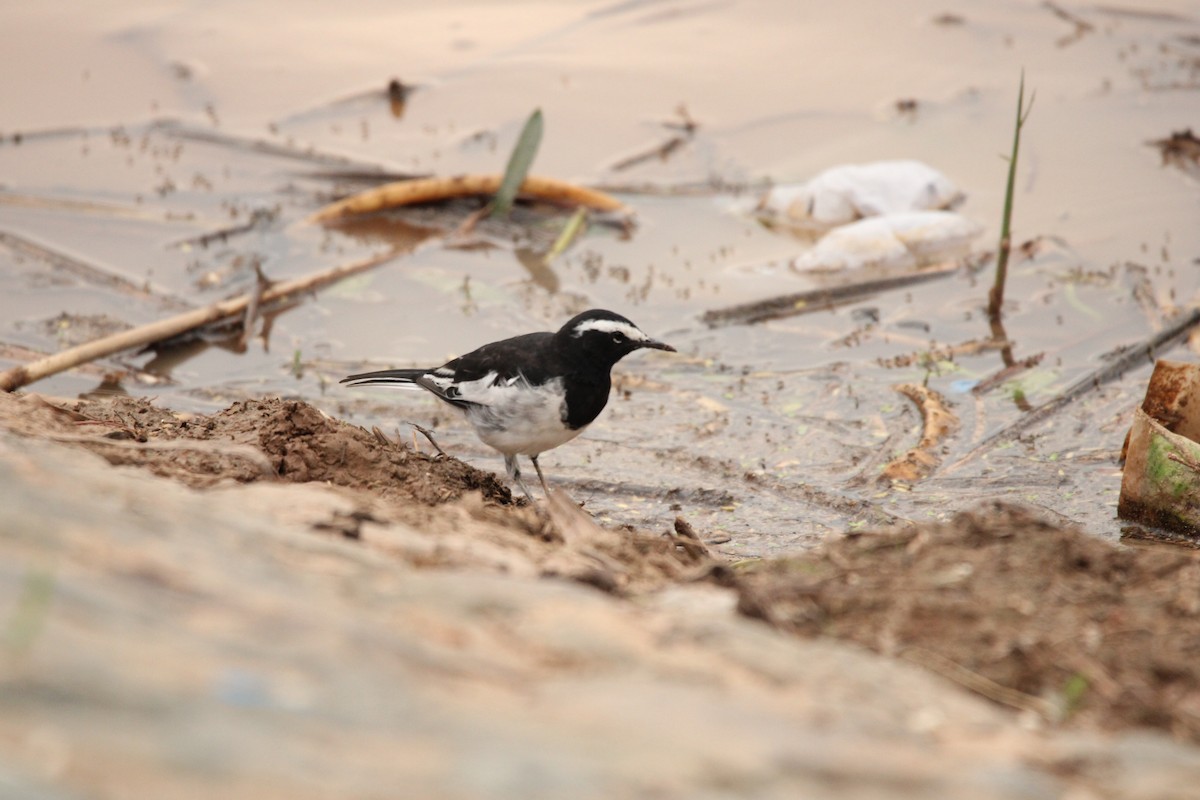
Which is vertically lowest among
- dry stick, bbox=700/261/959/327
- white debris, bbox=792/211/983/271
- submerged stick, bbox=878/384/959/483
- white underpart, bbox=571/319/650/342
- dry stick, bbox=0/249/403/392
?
submerged stick, bbox=878/384/959/483

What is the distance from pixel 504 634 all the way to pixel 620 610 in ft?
1.01

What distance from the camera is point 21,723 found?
208cm

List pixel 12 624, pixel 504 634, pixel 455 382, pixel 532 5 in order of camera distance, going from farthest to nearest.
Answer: pixel 532 5 < pixel 455 382 < pixel 504 634 < pixel 12 624

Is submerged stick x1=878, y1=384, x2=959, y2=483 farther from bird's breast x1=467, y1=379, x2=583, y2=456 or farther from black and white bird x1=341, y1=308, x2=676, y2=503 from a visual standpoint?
bird's breast x1=467, y1=379, x2=583, y2=456

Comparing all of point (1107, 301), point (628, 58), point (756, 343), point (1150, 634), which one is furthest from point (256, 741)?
point (628, 58)

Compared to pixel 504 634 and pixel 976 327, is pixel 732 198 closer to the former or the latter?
pixel 976 327

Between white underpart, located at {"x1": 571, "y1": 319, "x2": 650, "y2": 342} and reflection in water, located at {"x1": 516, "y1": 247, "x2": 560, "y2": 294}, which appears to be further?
reflection in water, located at {"x1": 516, "y1": 247, "x2": 560, "y2": 294}

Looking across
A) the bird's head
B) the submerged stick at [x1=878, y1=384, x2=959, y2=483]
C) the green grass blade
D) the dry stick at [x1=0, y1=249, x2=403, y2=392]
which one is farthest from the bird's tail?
the green grass blade

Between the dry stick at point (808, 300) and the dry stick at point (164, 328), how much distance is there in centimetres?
233


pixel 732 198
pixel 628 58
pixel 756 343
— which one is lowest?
pixel 756 343

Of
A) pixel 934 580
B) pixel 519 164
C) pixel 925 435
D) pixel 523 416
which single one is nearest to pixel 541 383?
pixel 523 416

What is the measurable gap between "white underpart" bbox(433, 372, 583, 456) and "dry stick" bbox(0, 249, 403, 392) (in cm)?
213

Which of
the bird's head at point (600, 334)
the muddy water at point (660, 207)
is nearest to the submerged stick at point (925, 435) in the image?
Result: the muddy water at point (660, 207)

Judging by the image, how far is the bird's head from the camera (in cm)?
562
